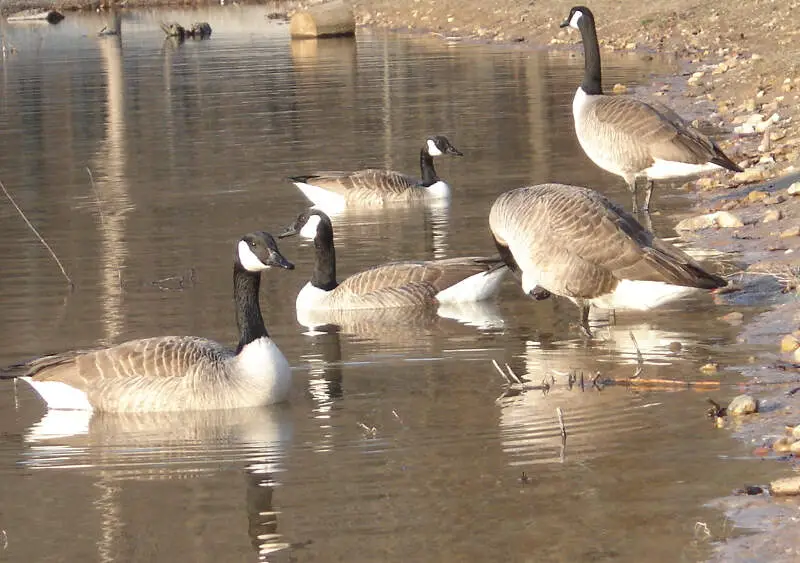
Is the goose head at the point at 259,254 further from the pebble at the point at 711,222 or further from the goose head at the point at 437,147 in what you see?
the goose head at the point at 437,147

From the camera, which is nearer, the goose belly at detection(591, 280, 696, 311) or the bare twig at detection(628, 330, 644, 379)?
the bare twig at detection(628, 330, 644, 379)

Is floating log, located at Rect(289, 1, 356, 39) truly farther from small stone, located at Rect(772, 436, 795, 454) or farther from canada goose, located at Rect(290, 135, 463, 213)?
small stone, located at Rect(772, 436, 795, 454)

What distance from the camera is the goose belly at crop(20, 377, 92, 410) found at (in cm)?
905

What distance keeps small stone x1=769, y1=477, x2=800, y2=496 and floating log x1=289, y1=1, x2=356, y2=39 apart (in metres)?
37.8

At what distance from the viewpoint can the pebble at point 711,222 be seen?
43.5 ft

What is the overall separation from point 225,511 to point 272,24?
46131mm

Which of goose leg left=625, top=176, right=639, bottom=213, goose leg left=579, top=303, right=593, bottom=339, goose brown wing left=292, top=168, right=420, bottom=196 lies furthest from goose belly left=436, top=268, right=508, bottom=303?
goose brown wing left=292, top=168, right=420, bottom=196

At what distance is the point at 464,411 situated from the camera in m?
8.44

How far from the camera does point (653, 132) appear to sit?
13.9m

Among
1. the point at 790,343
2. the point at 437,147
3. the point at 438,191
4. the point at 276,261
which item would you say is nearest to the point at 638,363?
the point at 790,343

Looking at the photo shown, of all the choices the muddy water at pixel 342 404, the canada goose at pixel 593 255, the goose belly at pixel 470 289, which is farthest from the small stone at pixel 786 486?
the goose belly at pixel 470 289

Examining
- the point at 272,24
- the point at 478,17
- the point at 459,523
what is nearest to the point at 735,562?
the point at 459,523

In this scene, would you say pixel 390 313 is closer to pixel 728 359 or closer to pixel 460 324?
pixel 460 324

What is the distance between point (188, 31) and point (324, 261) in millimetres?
36136
